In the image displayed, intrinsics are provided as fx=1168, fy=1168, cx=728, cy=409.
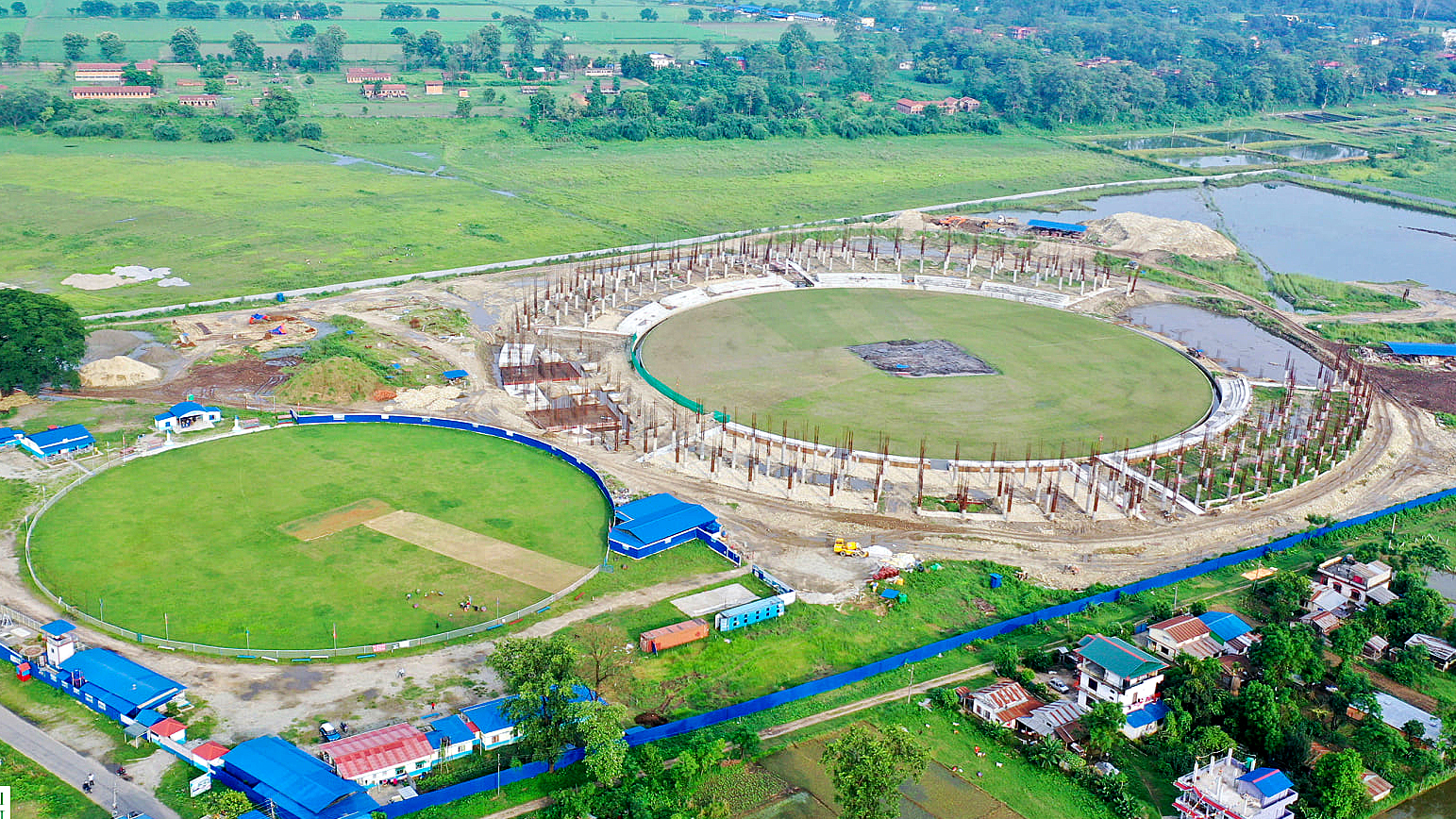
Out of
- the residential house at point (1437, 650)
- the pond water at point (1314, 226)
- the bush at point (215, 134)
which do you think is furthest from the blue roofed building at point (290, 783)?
the bush at point (215, 134)

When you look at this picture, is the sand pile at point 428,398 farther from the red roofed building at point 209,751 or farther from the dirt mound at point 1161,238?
the dirt mound at point 1161,238

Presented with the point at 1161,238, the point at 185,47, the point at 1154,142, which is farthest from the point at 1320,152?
the point at 185,47

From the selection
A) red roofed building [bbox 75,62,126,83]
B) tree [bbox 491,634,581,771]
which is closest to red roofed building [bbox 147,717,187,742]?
tree [bbox 491,634,581,771]

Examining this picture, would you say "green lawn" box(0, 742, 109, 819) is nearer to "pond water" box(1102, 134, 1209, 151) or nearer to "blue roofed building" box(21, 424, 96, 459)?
"blue roofed building" box(21, 424, 96, 459)

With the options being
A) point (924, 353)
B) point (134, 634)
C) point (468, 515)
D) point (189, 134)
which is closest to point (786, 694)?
point (468, 515)

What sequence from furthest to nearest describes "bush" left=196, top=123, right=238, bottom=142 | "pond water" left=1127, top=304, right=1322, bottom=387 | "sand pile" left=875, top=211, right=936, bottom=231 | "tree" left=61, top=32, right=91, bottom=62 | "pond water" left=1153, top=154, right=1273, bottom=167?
"tree" left=61, top=32, right=91, bottom=62, "pond water" left=1153, top=154, right=1273, bottom=167, "bush" left=196, top=123, right=238, bottom=142, "sand pile" left=875, top=211, right=936, bottom=231, "pond water" left=1127, top=304, right=1322, bottom=387

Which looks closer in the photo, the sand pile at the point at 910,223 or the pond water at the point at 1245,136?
the sand pile at the point at 910,223
